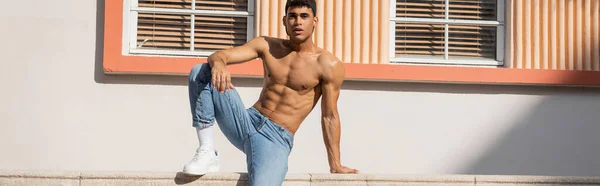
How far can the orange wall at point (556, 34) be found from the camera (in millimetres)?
8859

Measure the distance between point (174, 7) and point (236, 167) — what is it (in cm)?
126

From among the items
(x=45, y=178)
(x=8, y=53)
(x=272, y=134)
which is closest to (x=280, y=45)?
(x=272, y=134)

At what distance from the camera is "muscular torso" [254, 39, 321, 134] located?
6.66m

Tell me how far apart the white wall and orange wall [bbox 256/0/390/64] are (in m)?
0.24

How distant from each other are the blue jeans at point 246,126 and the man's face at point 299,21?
493 millimetres

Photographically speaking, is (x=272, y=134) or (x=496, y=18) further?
(x=496, y=18)

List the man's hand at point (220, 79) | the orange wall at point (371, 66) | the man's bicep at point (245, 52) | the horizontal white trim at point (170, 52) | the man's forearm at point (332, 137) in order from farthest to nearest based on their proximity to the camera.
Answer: the horizontal white trim at point (170, 52), the orange wall at point (371, 66), the man's forearm at point (332, 137), the man's bicep at point (245, 52), the man's hand at point (220, 79)

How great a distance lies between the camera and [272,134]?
6539 mm

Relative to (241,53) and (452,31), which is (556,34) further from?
(241,53)

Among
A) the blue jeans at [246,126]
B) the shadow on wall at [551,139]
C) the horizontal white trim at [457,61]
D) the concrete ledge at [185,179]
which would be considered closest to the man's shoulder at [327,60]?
the blue jeans at [246,126]

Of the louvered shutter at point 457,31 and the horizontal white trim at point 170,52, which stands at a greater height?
the louvered shutter at point 457,31

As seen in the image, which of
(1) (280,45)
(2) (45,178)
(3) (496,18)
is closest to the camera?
(2) (45,178)

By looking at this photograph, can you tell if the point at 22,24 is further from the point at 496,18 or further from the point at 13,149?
the point at 496,18

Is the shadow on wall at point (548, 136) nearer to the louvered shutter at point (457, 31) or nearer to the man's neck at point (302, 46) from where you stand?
the louvered shutter at point (457, 31)
